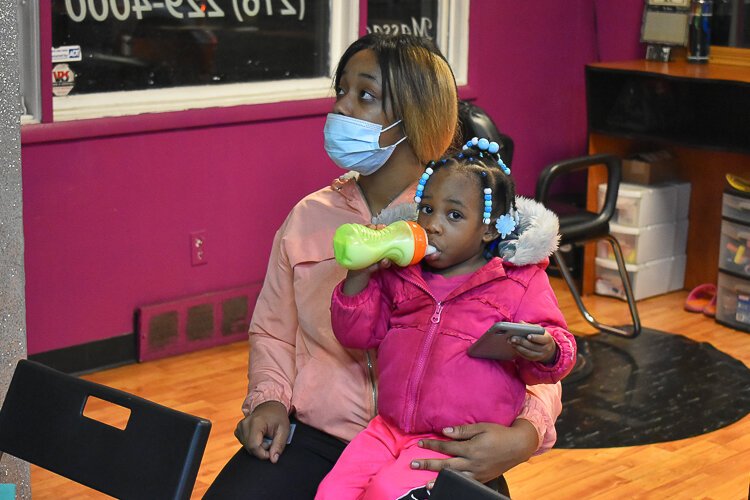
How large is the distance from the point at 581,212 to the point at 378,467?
2.73 metres

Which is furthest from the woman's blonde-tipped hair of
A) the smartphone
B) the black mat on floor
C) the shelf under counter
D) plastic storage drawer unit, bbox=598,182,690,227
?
plastic storage drawer unit, bbox=598,182,690,227

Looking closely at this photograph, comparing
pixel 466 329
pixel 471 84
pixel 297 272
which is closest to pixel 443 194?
pixel 466 329

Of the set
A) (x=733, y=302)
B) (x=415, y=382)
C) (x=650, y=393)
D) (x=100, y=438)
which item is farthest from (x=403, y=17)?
(x=100, y=438)

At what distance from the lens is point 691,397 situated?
161 inches

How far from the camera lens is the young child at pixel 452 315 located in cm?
198

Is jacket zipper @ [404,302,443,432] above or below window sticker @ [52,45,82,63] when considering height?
below

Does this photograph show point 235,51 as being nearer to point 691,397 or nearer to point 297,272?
point 691,397

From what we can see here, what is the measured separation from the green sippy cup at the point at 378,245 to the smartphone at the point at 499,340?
0.18m

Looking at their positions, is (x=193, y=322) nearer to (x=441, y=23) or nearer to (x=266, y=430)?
(x=441, y=23)

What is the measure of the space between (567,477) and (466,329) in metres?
1.56

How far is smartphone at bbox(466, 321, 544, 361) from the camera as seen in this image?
6.05 ft

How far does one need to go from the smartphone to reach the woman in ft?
0.60

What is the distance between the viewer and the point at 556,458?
3.56m

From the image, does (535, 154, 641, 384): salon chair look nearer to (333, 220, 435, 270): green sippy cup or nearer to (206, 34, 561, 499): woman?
(206, 34, 561, 499): woman
